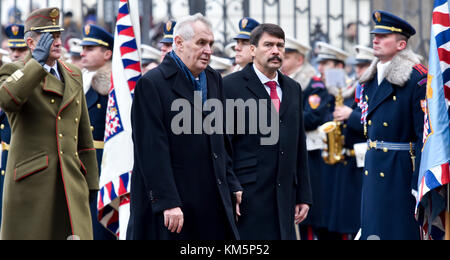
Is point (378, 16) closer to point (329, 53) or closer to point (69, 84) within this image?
point (69, 84)

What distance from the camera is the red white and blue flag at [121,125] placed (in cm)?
701

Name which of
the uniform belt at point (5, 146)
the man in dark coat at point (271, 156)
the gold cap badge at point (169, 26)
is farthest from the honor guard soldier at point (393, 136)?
the uniform belt at point (5, 146)

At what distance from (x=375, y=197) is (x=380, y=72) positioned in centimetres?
100

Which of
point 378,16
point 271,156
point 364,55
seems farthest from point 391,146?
point 364,55

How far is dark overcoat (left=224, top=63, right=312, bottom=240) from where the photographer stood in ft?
19.6

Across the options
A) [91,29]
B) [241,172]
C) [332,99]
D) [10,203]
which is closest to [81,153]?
[10,203]

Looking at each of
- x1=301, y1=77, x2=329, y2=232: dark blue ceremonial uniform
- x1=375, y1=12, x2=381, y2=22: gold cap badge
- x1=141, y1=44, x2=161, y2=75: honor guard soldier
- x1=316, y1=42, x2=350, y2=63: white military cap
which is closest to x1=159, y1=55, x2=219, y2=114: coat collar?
x1=375, y1=12, x2=381, y2=22: gold cap badge

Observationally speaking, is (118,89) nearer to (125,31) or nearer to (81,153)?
(125,31)

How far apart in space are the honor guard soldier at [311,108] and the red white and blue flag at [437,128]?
3.25 m

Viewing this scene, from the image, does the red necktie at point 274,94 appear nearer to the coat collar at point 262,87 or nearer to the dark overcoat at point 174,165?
the coat collar at point 262,87

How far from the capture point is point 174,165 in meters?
5.04

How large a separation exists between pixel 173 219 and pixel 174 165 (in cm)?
35

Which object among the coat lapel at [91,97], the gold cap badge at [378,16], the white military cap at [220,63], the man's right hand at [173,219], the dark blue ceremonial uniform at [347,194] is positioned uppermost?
the gold cap badge at [378,16]
